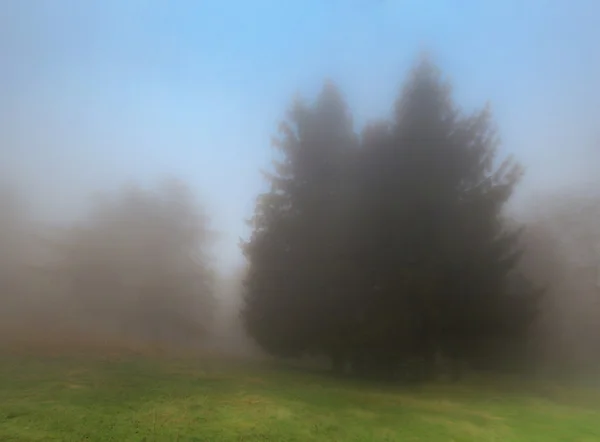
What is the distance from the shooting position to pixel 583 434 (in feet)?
10.0

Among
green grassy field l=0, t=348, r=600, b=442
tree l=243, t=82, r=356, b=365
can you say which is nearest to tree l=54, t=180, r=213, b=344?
green grassy field l=0, t=348, r=600, b=442

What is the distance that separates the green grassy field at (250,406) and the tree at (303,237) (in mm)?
338

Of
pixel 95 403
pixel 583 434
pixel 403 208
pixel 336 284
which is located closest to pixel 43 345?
pixel 95 403

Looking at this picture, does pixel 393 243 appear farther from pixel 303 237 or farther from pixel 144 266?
pixel 144 266

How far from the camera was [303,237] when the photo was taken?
3.61m

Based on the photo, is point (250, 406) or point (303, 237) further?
point (303, 237)

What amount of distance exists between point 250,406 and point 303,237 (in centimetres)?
132

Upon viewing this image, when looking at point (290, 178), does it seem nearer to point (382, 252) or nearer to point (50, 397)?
point (382, 252)

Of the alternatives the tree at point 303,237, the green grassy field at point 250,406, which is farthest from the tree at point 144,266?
the tree at point 303,237

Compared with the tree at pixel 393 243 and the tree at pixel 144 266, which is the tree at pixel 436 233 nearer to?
Answer: the tree at pixel 393 243

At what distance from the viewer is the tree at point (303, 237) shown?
3.48 m

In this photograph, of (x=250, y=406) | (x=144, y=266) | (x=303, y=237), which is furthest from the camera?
(x=303, y=237)

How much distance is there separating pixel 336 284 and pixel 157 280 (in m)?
1.39

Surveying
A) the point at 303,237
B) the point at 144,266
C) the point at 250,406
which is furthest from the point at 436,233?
the point at 144,266
